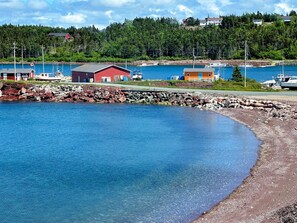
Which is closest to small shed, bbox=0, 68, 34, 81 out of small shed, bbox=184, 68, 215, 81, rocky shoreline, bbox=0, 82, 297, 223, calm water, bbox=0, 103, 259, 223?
rocky shoreline, bbox=0, 82, 297, 223

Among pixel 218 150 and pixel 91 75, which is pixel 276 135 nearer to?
pixel 218 150

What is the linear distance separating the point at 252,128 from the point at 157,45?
12132cm

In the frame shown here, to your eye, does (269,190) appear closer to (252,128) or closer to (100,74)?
(252,128)

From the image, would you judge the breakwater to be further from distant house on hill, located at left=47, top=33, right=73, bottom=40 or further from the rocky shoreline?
distant house on hill, located at left=47, top=33, right=73, bottom=40

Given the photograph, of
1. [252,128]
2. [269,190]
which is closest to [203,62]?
[252,128]

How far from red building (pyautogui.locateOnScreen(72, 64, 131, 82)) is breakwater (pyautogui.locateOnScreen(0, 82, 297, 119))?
645 cm

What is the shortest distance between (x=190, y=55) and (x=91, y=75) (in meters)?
91.3

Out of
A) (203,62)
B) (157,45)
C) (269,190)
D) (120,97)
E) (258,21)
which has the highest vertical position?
(258,21)

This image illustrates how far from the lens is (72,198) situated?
75.3 ft

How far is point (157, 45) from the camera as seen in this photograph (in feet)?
521

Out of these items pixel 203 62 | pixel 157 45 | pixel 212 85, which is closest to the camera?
pixel 212 85

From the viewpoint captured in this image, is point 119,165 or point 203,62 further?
point 203,62

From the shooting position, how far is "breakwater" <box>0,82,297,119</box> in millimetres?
49031

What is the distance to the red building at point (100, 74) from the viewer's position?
6744 centimetres
